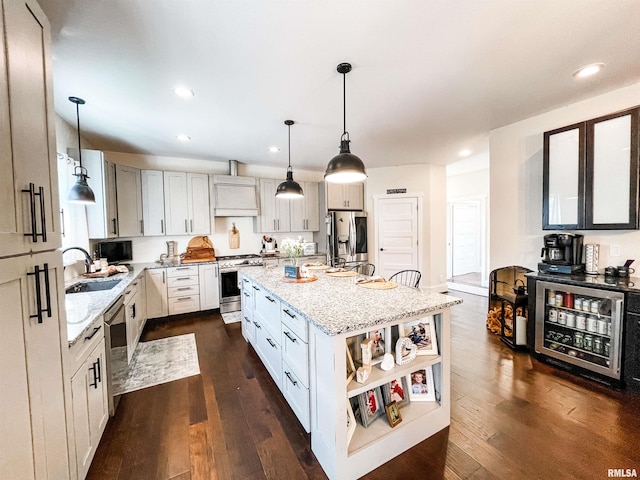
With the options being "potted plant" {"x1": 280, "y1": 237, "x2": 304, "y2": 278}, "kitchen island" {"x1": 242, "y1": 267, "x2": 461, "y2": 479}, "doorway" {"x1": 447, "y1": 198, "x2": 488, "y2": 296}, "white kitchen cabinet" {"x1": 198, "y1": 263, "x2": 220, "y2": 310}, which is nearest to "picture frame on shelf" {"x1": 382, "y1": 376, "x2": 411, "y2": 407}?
"kitchen island" {"x1": 242, "y1": 267, "x2": 461, "y2": 479}

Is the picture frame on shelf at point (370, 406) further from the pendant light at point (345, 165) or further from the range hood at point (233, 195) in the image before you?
the range hood at point (233, 195)

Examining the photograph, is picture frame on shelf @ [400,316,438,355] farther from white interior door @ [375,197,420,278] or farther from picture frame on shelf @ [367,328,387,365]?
white interior door @ [375,197,420,278]

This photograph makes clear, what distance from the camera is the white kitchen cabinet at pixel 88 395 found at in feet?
4.73

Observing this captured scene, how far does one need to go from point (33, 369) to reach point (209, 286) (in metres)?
3.51

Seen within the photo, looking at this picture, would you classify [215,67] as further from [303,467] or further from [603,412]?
[603,412]

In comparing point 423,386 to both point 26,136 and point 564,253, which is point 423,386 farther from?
point 26,136

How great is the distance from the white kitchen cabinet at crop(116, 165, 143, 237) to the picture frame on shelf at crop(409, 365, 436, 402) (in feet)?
14.0

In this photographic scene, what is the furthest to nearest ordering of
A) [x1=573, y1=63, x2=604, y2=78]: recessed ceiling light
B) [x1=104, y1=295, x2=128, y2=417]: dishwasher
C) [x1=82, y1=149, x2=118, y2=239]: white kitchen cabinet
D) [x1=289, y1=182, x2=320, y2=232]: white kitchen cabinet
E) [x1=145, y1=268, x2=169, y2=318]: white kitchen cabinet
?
[x1=289, y1=182, x2=320, y2=232]: white kitchen cabinet
[x1=145, y1=268, x2=169, y2=318]: white kitchen cabinet
[x1=82, y1=149, x2=118, y2=239]: white kitchen cabinet
[x1=573, y1=63, x2=604, y2=78]: recessed ceiling light
[x1=104, y1=295, x2=128, y2=417]: dishwasher

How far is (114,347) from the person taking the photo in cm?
207

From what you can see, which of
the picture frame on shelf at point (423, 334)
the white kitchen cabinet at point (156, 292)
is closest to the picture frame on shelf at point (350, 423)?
the picture frame on shelf at point (423, 334)

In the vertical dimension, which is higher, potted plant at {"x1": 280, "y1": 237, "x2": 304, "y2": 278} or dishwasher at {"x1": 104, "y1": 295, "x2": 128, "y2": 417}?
potted plant at {"x1": 280, "y1": 237, "x2": 304, "y2": 278}

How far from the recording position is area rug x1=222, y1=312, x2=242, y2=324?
13.7ft

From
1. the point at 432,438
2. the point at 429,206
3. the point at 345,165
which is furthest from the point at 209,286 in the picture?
the point at 429,206

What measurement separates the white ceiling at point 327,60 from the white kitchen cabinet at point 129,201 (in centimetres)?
65
